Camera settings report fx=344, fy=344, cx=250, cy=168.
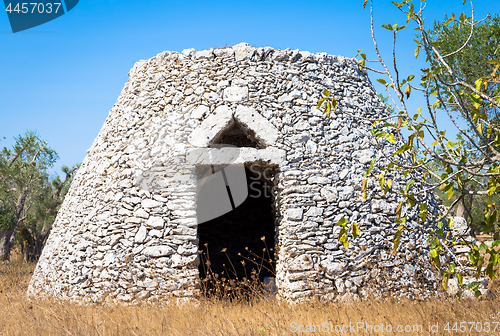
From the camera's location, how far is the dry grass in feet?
13.6

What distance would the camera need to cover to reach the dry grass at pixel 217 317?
4137 mm

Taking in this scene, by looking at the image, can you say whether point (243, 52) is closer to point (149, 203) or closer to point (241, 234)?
point (149, 203)

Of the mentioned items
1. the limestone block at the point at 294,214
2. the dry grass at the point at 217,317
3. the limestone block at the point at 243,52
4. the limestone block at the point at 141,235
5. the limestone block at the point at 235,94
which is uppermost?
the limestone block at the point at 243,52

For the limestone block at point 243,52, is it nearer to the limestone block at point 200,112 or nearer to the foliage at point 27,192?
the limestone block at point 200,112

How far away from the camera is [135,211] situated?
6020 mm

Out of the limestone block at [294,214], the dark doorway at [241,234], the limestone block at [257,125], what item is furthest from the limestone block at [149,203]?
the dark doorway at [241,234]

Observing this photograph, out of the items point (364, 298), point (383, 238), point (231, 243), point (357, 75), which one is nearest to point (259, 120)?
point (357, 75)

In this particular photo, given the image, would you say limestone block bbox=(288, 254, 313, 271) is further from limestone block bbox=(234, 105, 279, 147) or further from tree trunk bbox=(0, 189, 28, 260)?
tree trunk bbox=(0, 189, 28, 260)

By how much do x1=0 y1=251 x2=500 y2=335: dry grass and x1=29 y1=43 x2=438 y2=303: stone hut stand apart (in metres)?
0.43

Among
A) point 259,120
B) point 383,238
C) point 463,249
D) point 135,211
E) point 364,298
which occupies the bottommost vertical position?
point 364,298

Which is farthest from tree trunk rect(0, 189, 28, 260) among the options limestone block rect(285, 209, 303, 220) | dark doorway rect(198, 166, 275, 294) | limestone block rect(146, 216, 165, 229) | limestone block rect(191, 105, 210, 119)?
limestone block rect(285, 209, 303, 220)

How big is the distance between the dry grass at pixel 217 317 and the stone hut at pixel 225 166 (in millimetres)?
427

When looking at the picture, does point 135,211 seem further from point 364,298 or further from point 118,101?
point 364,298

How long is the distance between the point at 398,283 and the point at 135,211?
4.65 metres
